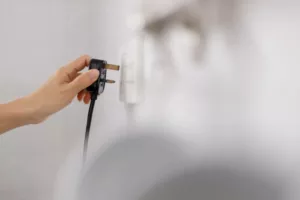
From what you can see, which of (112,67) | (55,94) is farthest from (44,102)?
(112,67)

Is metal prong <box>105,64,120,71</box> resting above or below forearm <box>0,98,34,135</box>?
above

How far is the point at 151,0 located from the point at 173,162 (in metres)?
0.33

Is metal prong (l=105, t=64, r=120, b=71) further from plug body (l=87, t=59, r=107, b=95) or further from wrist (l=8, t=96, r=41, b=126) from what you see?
wrist (l=8, t=96, r=41, b=126)

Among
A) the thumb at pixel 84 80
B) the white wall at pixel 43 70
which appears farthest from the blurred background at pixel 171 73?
the thumb at pixel 84 80

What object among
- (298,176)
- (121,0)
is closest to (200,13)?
(121,0)

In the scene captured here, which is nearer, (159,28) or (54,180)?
(159,28)

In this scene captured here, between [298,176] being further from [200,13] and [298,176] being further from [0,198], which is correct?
[0,198]

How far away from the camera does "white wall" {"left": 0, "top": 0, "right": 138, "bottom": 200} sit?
79 cm

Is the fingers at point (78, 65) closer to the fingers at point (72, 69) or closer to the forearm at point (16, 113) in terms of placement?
the fingers at point (72, 69)

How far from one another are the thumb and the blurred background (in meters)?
0.11

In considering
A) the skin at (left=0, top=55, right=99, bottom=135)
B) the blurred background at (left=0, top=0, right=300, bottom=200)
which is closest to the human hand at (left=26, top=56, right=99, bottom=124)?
the skin at (left=0, top=55, right=99, bottom=135)

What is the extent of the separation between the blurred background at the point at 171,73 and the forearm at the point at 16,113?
0.16 m

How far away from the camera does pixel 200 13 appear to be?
636 mm

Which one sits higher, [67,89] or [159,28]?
[159,28]
